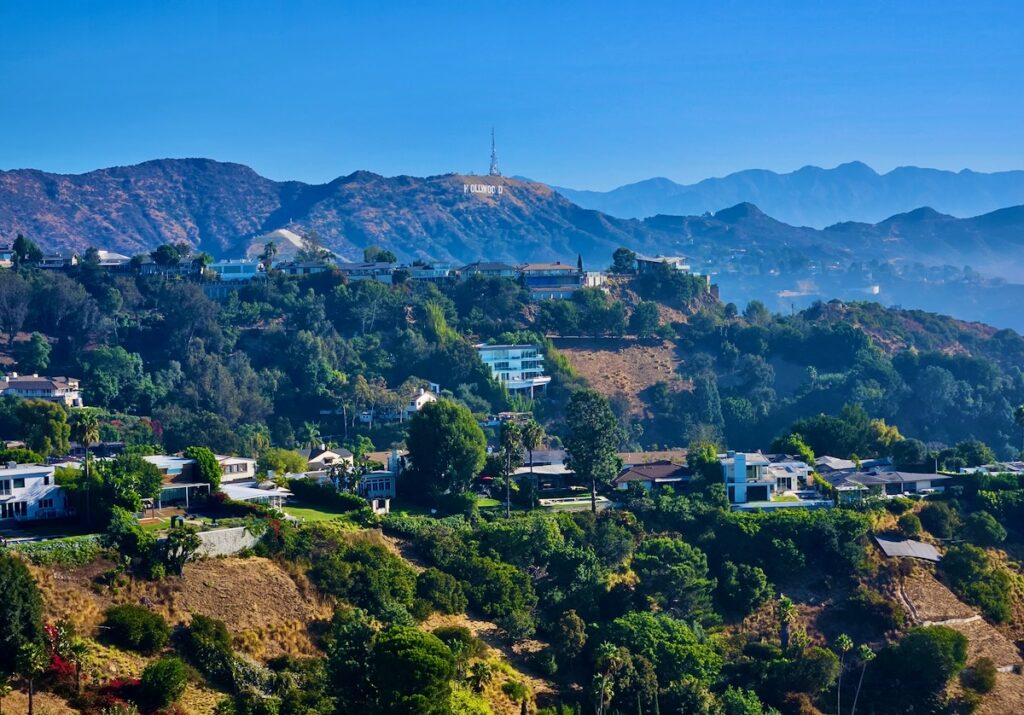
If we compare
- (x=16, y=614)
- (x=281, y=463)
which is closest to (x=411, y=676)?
(x=16, y=614)

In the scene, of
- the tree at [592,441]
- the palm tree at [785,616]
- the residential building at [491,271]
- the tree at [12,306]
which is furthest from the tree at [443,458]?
the residential building at [491,271]

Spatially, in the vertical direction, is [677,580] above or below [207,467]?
below

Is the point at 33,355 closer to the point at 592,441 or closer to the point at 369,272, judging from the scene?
the point at 369,272

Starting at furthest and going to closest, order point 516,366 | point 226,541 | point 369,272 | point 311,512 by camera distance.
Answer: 1. point 369,272
2. point 516,366
3. point 311,512
4. point 226,541

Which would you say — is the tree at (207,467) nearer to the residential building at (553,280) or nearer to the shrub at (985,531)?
the shrub at (985,531)

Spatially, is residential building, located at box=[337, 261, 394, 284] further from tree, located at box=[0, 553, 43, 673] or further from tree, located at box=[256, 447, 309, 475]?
Result: tree, located at box=[0, 553, 43, 673]

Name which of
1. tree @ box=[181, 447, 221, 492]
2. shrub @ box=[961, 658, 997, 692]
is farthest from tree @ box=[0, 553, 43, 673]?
shrub @ box=[961, 658, 997, 692]

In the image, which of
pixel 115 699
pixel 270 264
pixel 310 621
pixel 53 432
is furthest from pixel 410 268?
pixel 115 699
